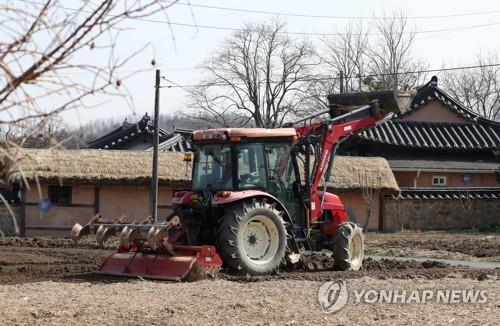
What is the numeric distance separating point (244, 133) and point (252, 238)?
1773 mm

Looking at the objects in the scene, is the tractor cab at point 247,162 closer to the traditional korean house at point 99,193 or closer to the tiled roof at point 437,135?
the traditional korean house at point 99,193

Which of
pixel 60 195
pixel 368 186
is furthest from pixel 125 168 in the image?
pixel 368 186

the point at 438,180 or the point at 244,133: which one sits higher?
the point at 244,133

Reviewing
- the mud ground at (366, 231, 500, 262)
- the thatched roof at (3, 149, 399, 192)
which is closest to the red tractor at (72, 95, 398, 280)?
the mud ground at (366, 231, 500, 262)

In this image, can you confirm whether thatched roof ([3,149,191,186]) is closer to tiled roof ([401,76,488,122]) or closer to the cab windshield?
the cab windshield

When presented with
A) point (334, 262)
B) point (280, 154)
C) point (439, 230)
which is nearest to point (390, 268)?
point (334, 262)

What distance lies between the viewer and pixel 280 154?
14.0 m

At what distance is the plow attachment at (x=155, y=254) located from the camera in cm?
1230

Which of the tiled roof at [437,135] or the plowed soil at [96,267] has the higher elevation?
the tiled roof at [437,135]

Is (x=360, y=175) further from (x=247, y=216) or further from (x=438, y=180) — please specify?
(x=247, y=216)

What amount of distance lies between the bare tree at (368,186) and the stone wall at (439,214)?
0.96 metres

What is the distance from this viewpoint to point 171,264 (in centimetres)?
1248

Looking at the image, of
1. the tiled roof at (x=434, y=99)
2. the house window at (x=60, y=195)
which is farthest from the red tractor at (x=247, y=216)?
the tiled roof at (x=434, y=99)

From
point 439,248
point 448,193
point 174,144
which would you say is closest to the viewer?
point 439,248
